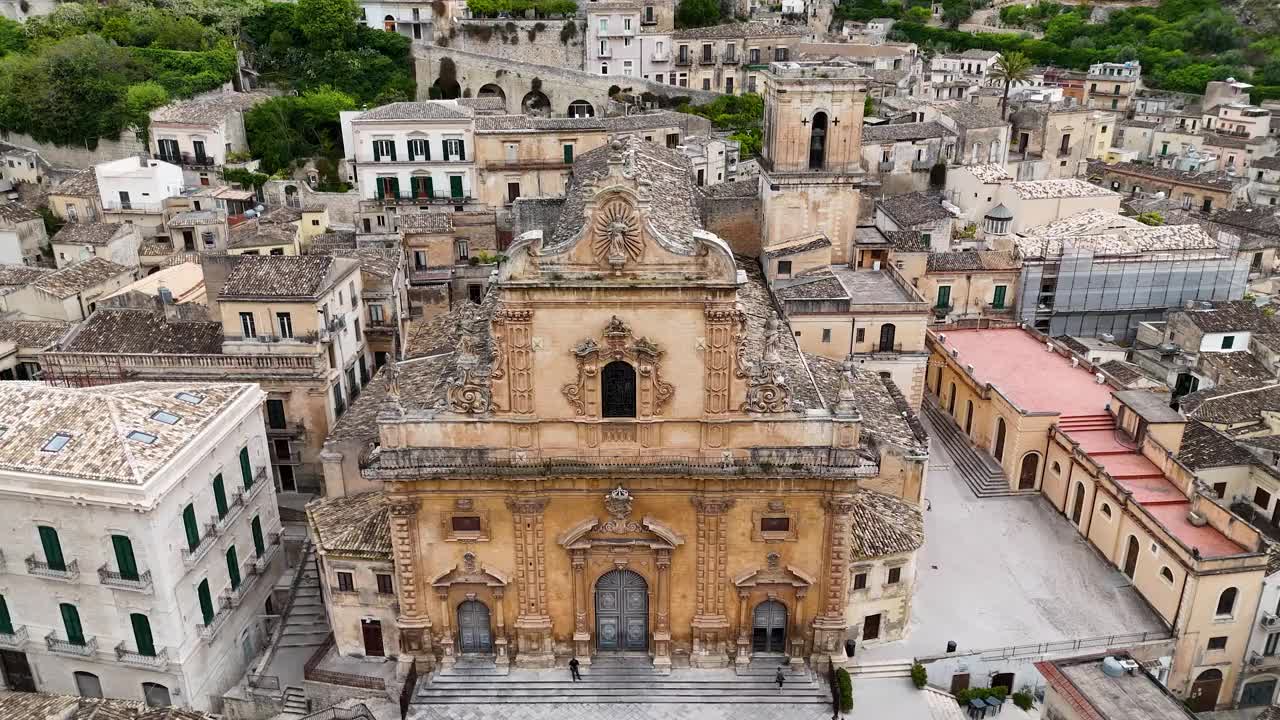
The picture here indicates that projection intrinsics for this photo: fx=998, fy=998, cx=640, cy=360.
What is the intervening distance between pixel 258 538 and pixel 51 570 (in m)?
6.50

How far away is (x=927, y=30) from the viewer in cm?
12069

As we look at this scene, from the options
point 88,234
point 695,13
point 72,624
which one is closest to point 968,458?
point 72,624

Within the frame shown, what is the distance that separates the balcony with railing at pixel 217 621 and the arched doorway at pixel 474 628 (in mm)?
7290

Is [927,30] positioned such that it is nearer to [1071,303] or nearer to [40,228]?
[1071,303]

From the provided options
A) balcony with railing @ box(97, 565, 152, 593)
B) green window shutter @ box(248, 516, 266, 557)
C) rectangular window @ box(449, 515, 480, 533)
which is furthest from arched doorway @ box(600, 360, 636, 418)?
balcony with railing @ box(97, 565, 152, 593)

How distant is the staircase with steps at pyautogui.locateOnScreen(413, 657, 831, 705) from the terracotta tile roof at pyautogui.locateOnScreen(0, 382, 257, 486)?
10.2 metres

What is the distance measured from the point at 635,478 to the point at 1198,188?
66.9 m

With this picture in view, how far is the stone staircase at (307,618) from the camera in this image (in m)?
32.0

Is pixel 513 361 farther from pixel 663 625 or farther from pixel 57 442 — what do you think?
pixel 57 442

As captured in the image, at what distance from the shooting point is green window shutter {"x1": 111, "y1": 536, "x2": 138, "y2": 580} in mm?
27281

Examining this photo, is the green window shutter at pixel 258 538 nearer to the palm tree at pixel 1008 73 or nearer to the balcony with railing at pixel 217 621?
the balcony with railing at pixel 217 621

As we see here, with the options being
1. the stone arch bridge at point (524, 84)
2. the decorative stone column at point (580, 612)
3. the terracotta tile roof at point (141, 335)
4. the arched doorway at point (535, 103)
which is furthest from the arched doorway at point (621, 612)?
the arched doorway at point (535, 103)

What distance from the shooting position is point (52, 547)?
27.8 m

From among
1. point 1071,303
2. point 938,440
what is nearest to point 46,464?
point 938,440
